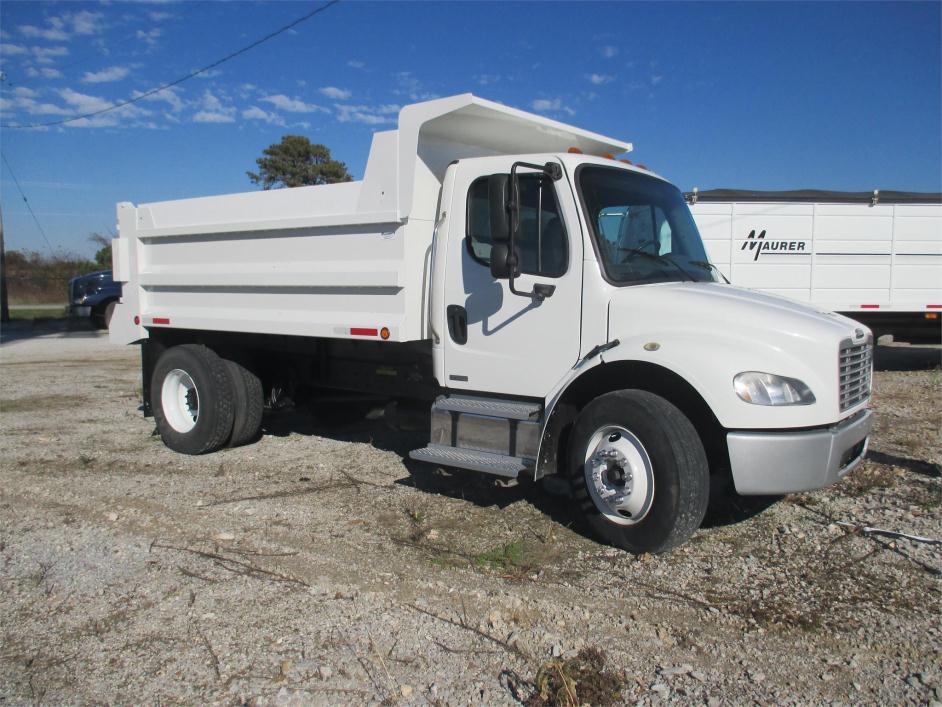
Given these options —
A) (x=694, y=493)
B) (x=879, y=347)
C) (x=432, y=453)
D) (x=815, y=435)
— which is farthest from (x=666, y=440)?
(x=879, y=347)

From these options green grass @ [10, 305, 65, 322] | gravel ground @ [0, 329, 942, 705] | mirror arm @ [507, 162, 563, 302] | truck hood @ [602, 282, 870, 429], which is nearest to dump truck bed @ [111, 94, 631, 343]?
mirror arm @ [507, 162, 563, 302]

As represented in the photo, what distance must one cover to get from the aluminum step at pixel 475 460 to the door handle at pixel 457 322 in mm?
766

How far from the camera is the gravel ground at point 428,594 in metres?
3.26

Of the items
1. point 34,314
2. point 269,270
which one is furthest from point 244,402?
point 34,314

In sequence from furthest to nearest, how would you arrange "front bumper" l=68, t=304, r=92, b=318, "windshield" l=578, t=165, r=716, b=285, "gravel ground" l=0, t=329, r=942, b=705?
1. "front bumper" l=68, t=304, r=92, b=318
2. "windshield" l=578, t=165, r=716, b=285
3. "gravel ground" l=0, t=329, r=942, b=705

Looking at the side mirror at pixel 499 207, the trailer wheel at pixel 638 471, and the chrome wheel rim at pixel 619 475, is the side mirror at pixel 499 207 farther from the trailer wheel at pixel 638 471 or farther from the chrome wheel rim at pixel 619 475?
the chrome wheel rim at pixel 619 475

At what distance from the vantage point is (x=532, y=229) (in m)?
5.10

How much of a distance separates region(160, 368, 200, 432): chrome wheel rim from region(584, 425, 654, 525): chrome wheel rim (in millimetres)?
4258

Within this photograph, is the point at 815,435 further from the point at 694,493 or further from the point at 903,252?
the point at 903,252

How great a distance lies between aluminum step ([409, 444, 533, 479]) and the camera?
16.0ft

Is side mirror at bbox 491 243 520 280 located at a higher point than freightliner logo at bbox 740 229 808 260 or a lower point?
lower

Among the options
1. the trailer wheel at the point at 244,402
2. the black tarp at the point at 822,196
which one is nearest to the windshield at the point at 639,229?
the trailer wheel at the point at 244,402

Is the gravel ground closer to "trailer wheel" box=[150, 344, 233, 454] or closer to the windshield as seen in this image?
"trailer wheel" box=[150, 344, 233, 454]

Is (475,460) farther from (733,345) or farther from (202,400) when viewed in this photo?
(202,400)
